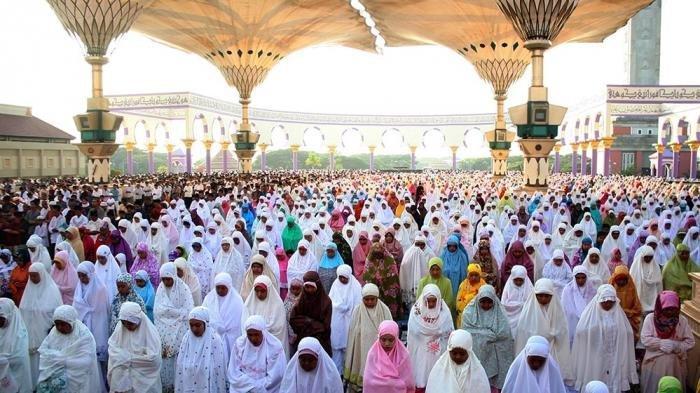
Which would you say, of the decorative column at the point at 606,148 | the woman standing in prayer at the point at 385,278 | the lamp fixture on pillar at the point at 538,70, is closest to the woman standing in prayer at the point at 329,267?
the woman standing in prayer at the point at 385,278

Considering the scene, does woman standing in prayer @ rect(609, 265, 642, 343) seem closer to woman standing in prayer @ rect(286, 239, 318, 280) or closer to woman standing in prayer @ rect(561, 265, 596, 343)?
woman standing in prayer @ rect(561, 265, 596, 343)

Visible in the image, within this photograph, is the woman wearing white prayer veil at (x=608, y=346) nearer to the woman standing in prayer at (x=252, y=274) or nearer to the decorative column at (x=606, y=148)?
the woman standing in prayer at (x=252, y=274)

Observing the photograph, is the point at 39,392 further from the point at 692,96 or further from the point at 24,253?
the point at 692,96

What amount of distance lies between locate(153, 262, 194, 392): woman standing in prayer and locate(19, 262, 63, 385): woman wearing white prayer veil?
822mm

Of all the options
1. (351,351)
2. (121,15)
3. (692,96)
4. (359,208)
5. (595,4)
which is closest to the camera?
(351,351)

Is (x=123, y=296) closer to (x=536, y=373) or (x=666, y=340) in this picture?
(x=536, y=373)

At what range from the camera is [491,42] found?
2136 centimetres

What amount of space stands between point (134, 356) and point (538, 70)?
11598 mm

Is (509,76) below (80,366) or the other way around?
the other way around

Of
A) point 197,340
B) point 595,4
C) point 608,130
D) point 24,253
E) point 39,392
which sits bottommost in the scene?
point 39,392

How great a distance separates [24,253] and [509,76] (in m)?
19.5

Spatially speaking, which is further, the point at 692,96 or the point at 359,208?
the point at 692,96

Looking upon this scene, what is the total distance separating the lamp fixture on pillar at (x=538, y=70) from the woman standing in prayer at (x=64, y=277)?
10259mm

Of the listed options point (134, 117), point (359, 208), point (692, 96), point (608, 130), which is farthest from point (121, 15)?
point (692, 96)
